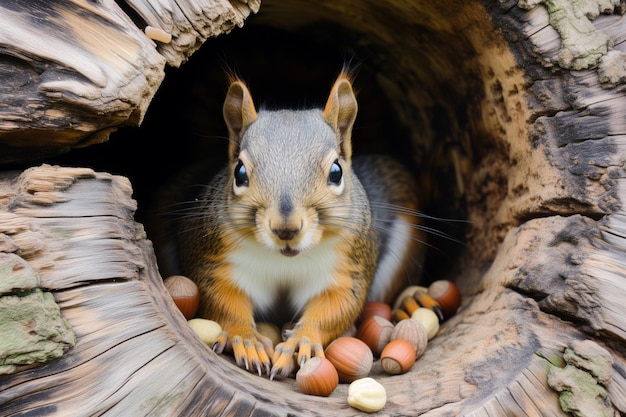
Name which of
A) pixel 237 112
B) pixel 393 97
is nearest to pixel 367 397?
pixel 237 112

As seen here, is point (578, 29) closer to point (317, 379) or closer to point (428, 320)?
point (428, 320)

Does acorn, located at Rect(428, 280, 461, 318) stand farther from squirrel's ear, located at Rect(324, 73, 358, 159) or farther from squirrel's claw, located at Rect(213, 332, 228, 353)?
squirrel's claw, located at Rect(213, 332, 228, 353)

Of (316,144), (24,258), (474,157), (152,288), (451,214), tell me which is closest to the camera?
(24,258)

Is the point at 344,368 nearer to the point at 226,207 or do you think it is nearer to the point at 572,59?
the point at 226,207

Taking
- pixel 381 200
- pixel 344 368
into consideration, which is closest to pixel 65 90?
pixel 344 368

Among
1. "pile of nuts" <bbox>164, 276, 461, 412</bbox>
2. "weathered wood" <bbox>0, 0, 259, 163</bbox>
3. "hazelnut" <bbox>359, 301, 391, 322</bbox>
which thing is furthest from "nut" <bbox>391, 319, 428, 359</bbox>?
"weathered wood" <bbox>0, 0, 259, 163</bbox>
